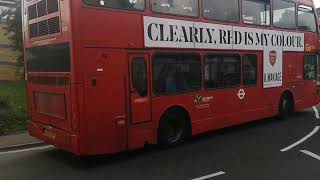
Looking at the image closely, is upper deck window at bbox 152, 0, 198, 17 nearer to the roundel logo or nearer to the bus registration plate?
the bus registration plate

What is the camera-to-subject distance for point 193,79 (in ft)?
35.4

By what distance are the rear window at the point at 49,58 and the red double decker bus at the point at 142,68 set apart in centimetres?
2

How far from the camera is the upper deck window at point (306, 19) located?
591 inches

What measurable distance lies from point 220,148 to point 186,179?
2.76m

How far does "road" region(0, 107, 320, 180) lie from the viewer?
319 inches

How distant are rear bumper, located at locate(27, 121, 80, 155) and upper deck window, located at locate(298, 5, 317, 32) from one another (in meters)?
9.16

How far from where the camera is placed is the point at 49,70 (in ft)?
30.3

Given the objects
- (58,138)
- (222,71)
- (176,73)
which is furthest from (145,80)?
(222,71)

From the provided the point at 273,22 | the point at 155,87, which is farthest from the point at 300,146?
the point at 273,22

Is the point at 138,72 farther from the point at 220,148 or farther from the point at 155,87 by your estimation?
the point at 220,148

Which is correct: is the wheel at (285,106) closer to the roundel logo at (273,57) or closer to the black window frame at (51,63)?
the roundel logo at (273,57)

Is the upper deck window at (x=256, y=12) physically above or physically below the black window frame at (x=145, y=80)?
above

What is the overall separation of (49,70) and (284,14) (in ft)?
26.1

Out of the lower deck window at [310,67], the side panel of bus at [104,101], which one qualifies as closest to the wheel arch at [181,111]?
the side panel of bus at [104,101]
